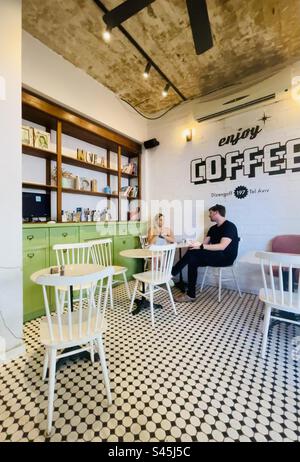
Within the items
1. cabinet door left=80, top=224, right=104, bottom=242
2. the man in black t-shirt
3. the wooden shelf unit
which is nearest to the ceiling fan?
the wooden shelf unit

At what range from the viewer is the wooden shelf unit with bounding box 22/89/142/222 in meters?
2.52

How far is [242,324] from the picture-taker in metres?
2.22

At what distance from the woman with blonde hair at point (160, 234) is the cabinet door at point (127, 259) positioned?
333 millimetres

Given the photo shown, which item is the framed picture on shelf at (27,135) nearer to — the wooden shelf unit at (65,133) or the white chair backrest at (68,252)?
the wooden shelf unit at (65,133)

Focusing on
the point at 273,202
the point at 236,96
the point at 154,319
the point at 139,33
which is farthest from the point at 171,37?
the point at 154,319

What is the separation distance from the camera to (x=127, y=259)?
145 inches

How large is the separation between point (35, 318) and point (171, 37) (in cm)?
368

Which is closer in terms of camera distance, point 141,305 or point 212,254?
point 141,305

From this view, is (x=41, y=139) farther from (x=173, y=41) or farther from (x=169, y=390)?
(x=169, y=390)

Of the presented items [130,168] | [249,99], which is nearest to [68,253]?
[130,168]

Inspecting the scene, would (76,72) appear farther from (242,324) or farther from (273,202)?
(242,324)

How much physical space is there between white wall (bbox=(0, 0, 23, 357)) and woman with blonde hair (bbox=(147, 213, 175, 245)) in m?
2.07

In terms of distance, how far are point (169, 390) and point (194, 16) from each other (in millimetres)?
2809

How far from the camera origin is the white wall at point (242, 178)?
111 inches
